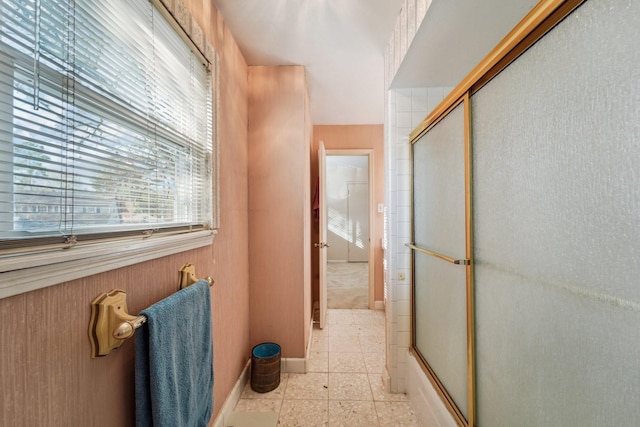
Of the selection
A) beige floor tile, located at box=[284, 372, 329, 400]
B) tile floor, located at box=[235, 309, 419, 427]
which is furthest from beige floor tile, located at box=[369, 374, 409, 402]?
beige floor tile, located at box=[284, 372, 329, 400]

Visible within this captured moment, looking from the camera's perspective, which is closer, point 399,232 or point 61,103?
point 61,103

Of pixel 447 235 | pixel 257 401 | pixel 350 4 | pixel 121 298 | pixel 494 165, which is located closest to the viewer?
pixel 121 298

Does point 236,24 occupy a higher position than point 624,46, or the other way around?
Result: point 236,24

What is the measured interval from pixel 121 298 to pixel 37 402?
259mm

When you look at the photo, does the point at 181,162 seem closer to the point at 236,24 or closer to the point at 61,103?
the point at 61,103

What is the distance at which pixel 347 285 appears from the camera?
4.51 metres

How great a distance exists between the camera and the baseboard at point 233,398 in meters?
1.46

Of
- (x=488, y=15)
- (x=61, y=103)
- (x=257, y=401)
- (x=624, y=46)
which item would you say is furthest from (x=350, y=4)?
(x=257, y=401)

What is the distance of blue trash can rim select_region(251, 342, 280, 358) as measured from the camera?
194 centimetres

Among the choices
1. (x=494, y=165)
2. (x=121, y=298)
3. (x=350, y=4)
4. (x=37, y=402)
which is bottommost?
(x=37, y=402)

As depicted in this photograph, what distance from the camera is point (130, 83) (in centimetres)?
82

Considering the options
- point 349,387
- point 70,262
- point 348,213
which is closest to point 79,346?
point 70,262

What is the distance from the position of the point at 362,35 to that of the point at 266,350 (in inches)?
92.1

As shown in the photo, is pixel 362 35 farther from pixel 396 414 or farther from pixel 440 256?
pixel 396 414
